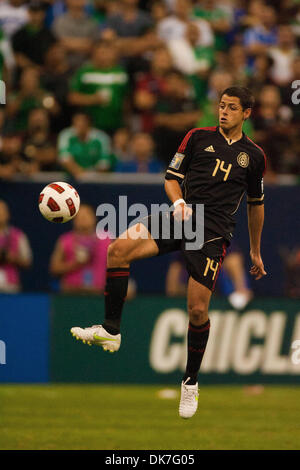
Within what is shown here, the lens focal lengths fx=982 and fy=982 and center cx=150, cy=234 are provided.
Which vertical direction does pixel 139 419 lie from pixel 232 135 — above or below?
below

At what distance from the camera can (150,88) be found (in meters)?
14.3

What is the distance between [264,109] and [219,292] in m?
2.78

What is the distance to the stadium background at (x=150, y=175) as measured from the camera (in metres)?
12.7

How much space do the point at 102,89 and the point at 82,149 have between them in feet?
3.56

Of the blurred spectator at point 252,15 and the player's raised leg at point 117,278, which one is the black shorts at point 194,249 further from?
the blurred spectator at point 252,15

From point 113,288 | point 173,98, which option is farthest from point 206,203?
point 173,98

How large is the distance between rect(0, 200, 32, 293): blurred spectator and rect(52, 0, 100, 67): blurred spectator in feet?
10.6

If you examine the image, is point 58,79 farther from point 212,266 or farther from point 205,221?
point 212,266

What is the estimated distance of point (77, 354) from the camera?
1271 cm

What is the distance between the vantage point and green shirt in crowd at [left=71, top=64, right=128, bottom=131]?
1412 cm

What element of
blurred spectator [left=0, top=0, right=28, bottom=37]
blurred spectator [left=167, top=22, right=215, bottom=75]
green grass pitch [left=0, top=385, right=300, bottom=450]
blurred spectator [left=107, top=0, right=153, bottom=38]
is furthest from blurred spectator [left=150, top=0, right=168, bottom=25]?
green grass pitch [left=0, top=385, right=300, bottom=450]

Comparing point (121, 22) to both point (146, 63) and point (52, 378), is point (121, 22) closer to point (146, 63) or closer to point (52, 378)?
point (146, 63)

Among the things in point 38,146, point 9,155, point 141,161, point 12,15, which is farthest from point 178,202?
point 12,15

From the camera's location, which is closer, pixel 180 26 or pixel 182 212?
pixel 182 212
